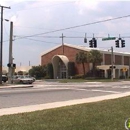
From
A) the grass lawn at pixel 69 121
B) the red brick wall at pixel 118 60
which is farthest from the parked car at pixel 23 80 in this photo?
the red brick wall at pixel 118 60

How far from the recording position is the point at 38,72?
269 ft

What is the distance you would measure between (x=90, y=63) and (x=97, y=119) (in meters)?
64.6

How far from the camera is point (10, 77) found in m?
43.4

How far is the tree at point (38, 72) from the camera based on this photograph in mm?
81438

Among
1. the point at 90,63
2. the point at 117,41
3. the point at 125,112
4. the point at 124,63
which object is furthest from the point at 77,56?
the point at 125,112

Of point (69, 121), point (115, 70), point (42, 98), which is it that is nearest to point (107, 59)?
point (115, 70)

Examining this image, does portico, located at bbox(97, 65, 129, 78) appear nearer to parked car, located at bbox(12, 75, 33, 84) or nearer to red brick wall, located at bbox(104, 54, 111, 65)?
red brick wall, located at bbox(104, 54, 111, 65)

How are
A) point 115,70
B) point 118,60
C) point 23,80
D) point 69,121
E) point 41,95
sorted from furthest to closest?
Result: point 118,60 → point 115,70 → point 23,80 → point 41,95 → point 69,121

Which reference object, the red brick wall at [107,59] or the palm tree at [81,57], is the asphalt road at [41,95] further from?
the red brick wall at [107,59]

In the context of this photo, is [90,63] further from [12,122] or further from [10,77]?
[12,122]

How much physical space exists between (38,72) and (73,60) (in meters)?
10.2

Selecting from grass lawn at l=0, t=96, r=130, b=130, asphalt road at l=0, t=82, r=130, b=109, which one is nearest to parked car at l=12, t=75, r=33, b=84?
asphalt road at l=0, t=82, r=130, b=109

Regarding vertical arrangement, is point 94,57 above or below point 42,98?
above

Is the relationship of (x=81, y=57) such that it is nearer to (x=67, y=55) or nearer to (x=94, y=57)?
(x=94, y=57)
